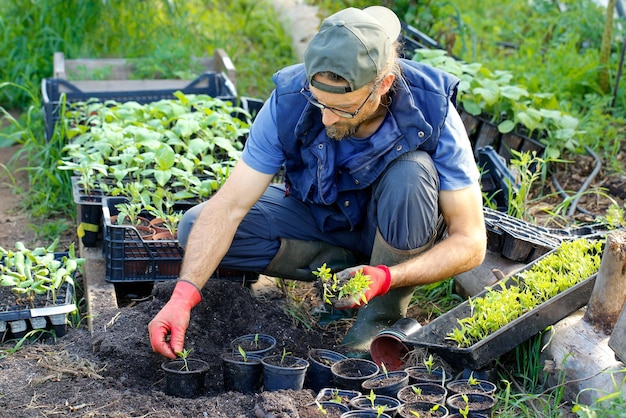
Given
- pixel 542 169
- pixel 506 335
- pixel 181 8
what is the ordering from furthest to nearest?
1. pixel 181 8
2. pixel 542 169
3. pixel 506 335

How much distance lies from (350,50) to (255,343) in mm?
1162

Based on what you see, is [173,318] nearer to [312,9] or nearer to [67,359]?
[67,359]

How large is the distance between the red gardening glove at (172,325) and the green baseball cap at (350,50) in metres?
0.94

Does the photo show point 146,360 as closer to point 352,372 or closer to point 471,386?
point 352,372

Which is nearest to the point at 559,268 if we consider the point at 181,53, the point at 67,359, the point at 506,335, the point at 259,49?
the point at 506,335

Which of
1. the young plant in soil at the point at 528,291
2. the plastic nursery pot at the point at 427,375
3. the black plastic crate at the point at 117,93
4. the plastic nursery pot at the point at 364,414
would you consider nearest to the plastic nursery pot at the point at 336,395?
the plastic nursery pot at the point at 364,414

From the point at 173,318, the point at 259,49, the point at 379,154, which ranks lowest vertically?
the point at 259,49

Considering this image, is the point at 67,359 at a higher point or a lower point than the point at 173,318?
lower

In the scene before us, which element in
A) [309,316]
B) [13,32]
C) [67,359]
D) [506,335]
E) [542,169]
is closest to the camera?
[506,335]

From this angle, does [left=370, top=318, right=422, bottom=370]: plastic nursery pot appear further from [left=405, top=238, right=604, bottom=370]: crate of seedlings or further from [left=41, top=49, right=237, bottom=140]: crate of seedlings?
[left=41, top=49, right=237, bottom=140]: crate of seedlings

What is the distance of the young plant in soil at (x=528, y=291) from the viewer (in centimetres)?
304

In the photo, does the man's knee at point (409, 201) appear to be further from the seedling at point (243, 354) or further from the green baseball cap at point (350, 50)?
the seedling at point (243, 354)

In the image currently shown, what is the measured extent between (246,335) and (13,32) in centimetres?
417

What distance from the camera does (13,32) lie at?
6375 mm
